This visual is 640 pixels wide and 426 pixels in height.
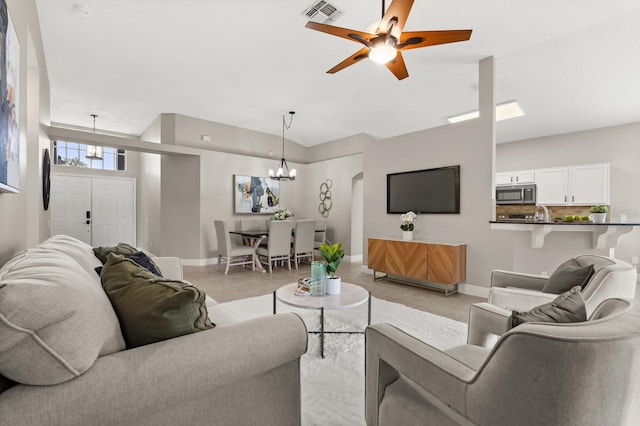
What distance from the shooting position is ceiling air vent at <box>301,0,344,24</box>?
300 centimetres

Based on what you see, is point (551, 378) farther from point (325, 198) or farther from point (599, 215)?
point (325, 198)

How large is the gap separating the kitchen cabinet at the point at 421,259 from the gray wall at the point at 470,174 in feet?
0.73

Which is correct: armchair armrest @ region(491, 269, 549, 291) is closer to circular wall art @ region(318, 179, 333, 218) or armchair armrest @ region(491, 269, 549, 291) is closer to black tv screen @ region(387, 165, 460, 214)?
black tv screen @ region(387, 165, 460, 214)

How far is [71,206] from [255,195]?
4.52 metres

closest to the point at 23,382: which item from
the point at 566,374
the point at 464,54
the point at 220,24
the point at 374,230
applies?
the point at 566,374

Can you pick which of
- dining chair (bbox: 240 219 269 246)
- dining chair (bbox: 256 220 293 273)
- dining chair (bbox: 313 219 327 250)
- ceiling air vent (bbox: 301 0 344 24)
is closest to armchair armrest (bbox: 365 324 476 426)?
ceiling air vent (bbox: 301 0 344 24)

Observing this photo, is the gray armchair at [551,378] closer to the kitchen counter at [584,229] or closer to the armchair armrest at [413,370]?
the armchair armrest at [413,370]

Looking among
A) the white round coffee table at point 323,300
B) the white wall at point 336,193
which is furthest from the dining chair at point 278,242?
the white round coffee table at point 323,300

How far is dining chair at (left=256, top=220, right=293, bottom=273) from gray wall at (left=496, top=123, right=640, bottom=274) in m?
3.56

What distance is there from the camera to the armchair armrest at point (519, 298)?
6.40 feet

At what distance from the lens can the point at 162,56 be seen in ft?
13.1

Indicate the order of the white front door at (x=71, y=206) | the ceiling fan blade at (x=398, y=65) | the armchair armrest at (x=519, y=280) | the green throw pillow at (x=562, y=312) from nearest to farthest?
the green throw pillow at (x=562, y=312)
the armchair armrest at (x=519, y=280)
the ceiling fan blade at (x=398, y=65)
the white front door at (x=71, y=206)

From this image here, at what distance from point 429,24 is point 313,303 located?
10.0 feet

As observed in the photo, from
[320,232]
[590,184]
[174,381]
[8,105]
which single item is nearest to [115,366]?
[174,381]
